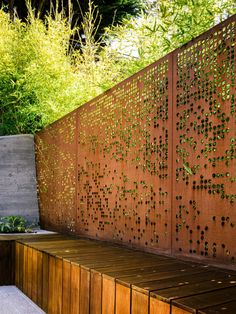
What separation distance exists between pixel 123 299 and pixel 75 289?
61 cm

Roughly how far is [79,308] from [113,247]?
99cm

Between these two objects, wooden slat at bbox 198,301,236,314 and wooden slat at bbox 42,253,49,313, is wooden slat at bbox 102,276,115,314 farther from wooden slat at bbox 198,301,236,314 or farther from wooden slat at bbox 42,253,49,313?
wooden slat at bbox 42,253,49,313

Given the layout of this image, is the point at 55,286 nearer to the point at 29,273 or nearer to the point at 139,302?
the point at 29,273

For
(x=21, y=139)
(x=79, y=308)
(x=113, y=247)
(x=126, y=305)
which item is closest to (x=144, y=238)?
(x=113, y=247)

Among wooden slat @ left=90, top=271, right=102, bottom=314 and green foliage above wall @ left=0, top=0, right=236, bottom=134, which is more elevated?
green foliage above wall @ left=0, top=0, right=236, bottom=134

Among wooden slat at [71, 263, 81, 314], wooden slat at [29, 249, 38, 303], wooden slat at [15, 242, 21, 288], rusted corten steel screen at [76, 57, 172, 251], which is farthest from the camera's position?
wooden slat at [15, 242, 21, 288]

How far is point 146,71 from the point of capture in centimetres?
305

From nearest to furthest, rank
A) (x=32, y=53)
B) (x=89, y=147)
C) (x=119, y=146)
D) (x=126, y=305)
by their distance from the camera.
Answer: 1. (x=126, y=305)
2. (x=119, y=146)
3. (x=89, y=147)
4. (x=32, y=53)

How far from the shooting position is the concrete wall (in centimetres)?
588

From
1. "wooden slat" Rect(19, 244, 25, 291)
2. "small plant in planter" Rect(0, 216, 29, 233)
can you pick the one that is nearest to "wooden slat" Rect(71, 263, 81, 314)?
"wooden slat" Rect(19, 244, 25, 291)

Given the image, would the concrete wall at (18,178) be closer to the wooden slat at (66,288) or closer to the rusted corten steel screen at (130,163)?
the rusted corten steel screen at (130,163)

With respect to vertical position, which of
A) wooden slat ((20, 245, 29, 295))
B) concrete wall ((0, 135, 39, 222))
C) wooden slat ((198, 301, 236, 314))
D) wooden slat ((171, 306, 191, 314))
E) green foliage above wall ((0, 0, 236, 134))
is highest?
green foliage above wall ((0, 0, 236, 134))

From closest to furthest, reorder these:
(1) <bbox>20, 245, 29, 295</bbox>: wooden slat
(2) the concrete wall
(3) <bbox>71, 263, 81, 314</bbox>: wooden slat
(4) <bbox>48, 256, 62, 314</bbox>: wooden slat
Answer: (3) <bbox>71, 263, 81, 314</bbox>: wooden slat → (4) <bbox>48, 256, 62, 314</bbox>: wooden slat → (1) <bbox>20, 245, 29, 295</bbox>: wooden slat → (2) the concrete wall

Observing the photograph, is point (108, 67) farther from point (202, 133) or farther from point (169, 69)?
point (202, 133)
